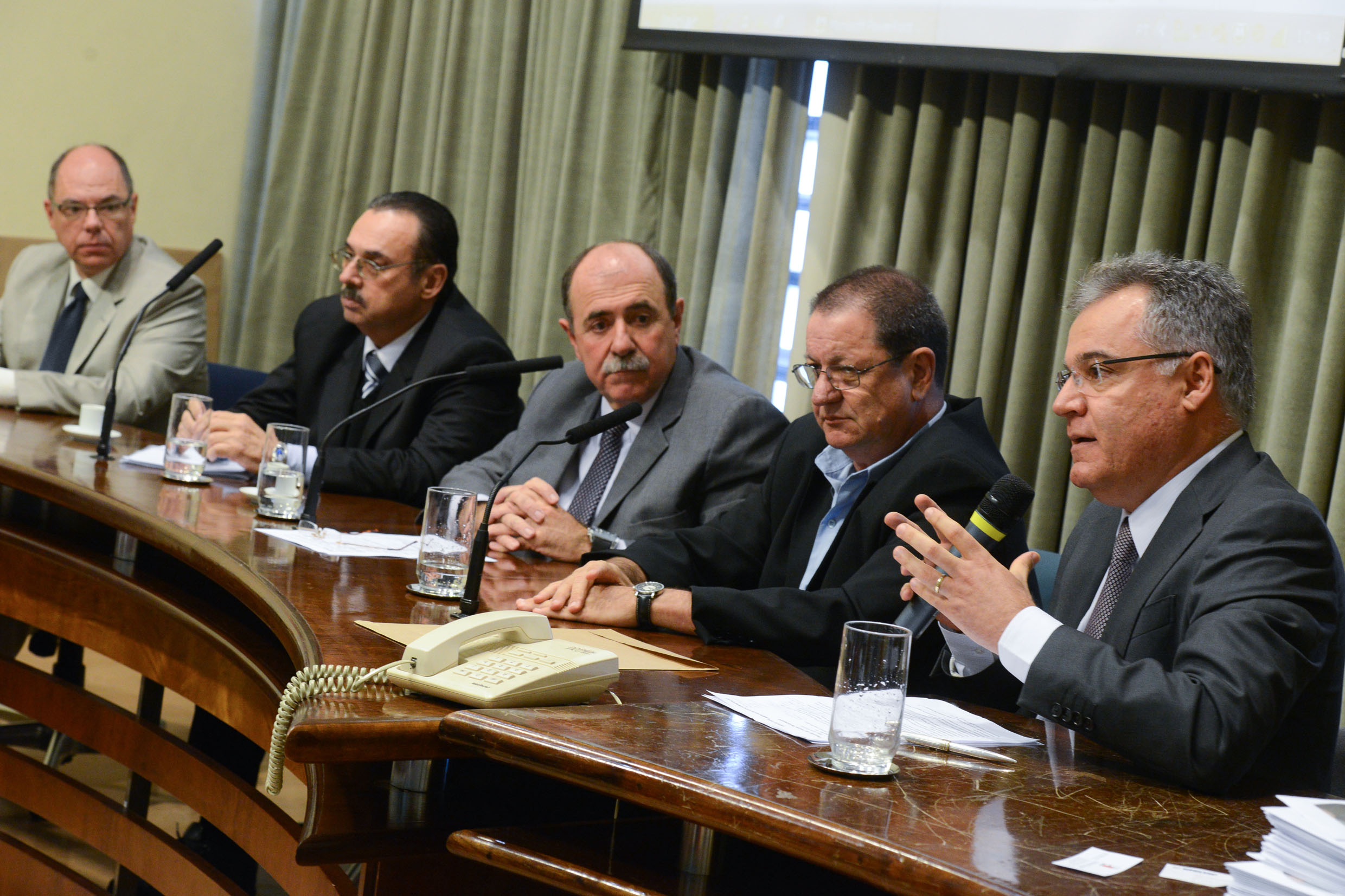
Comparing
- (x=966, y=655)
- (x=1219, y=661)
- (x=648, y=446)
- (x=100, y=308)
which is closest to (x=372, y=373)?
(x=100, y=308)

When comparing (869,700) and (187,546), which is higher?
(869,700)

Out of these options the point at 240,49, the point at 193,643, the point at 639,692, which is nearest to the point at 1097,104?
the point at 639,692

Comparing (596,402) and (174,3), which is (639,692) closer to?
(596,402)

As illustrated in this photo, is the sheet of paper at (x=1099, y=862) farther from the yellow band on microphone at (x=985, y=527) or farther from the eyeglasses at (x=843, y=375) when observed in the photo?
the eyeglasses at (x=843, y=375)

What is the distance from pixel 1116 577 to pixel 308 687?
1.12 m

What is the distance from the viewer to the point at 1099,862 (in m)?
1.06

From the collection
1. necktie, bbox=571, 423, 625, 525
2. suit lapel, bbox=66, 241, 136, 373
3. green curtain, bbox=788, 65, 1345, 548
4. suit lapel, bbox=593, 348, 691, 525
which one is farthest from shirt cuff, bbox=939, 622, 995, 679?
suit lapel, bbox=66, 241, 136, 373

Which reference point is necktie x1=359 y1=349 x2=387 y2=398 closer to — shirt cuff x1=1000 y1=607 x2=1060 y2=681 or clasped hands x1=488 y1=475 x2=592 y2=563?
clasped hands x1=488 y1=475 x2=592 y2=563

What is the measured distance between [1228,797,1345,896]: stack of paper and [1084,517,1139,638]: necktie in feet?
2.11

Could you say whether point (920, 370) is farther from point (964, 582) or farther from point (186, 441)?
point (186, 441)

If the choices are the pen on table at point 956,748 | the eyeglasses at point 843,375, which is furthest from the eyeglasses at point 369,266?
the pen on table at point 956,748

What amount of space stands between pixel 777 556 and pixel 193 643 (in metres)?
1.06

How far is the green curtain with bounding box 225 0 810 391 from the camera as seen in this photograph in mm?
3719

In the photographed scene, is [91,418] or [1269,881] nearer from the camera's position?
[1269,881]
